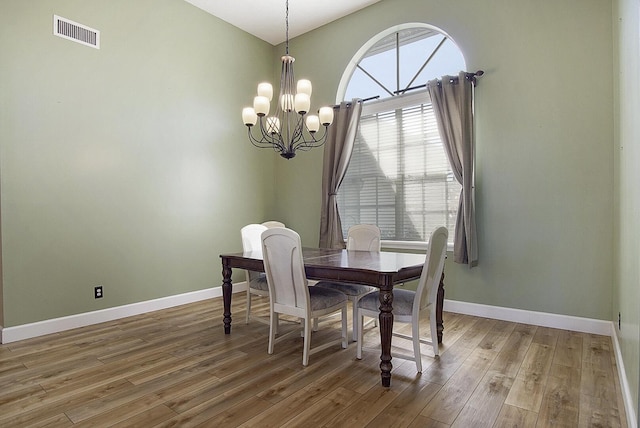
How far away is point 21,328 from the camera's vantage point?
3072mm

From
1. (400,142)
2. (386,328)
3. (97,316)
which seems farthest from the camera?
(400,142)

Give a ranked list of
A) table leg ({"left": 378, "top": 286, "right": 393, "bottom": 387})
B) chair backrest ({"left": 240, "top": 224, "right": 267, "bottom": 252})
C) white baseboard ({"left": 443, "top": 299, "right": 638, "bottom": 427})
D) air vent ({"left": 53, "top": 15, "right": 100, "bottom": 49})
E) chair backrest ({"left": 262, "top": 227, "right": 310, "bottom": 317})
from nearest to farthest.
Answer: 1. table leg ({"left": 378, "top": 286, "right": 393, "bottom": 387})
2. chair backrest ({"left": 262, "top": 227, "right": 310, "bottom": 317})
3. white baseboard ({"left": 443, "top": 299, "right": 638, "bottom": 427})
4. air vent ({"left": 53, "top": 15, "right": 100, "bottom": 49})
5. chair backrest ({"left": 240, "top": 224, "right": 267, "bottom": 252})

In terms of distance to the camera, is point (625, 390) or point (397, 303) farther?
point (397, 303)

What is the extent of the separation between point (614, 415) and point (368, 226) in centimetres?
228

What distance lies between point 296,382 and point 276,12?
14.8 feet

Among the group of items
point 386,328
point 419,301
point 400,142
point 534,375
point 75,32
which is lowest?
point 534,375

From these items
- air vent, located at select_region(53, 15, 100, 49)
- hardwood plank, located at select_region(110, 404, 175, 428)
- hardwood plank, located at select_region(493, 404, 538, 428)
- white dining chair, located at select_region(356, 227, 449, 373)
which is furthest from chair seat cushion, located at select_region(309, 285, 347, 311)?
air vent, located at select_region(53, 15, 100, 49)

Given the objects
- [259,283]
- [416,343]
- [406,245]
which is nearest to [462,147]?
[406,245]

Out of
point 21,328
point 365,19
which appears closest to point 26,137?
point 21,328

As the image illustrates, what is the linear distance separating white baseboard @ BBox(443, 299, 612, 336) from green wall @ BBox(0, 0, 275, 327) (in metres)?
3.08

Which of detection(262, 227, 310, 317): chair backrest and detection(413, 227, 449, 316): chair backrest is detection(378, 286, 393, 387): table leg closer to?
detection(413, 227, 449, 316): chair backrest

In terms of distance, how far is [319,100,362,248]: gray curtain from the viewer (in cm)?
463

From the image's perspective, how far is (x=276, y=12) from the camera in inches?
184

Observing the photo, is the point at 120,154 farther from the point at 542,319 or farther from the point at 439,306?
the point at 542,319
